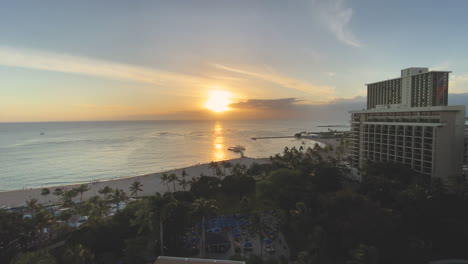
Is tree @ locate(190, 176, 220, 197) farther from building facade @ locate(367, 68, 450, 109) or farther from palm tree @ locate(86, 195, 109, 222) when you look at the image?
building facade @ locate(367, 68, 450, 109)

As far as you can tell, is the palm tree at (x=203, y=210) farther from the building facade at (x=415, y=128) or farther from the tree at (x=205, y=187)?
the building facade at (x=415, y=128)

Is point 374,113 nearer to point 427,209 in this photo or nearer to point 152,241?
point 427,209

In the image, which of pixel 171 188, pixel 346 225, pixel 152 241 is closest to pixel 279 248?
pixel 346 225

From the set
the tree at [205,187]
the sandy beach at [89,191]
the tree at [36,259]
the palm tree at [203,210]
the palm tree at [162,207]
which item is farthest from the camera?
the sandy beach at [89,191]

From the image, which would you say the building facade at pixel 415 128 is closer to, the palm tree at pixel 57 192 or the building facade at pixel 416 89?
the building facade at pixel 416 89

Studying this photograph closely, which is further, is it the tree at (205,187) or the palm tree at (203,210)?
the tree at (205,187)

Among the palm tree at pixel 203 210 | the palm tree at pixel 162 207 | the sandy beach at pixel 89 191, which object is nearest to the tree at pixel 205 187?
the sandy beach at pixel 89 191

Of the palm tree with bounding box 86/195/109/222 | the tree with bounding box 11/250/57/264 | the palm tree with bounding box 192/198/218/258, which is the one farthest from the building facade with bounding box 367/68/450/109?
the tree with bounding box 11/250/57/264

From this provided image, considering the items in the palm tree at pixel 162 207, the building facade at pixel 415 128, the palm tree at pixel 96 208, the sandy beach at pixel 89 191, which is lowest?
the sandy beach at pixel 89 191

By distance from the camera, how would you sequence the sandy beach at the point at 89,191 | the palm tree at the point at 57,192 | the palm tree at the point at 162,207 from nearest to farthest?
the palm tree at the point at 162,207
the palm tree at the point at 57,192
the sandy beach at the point at 89,191

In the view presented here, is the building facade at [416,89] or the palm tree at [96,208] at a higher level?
the building facade at [416,89]
